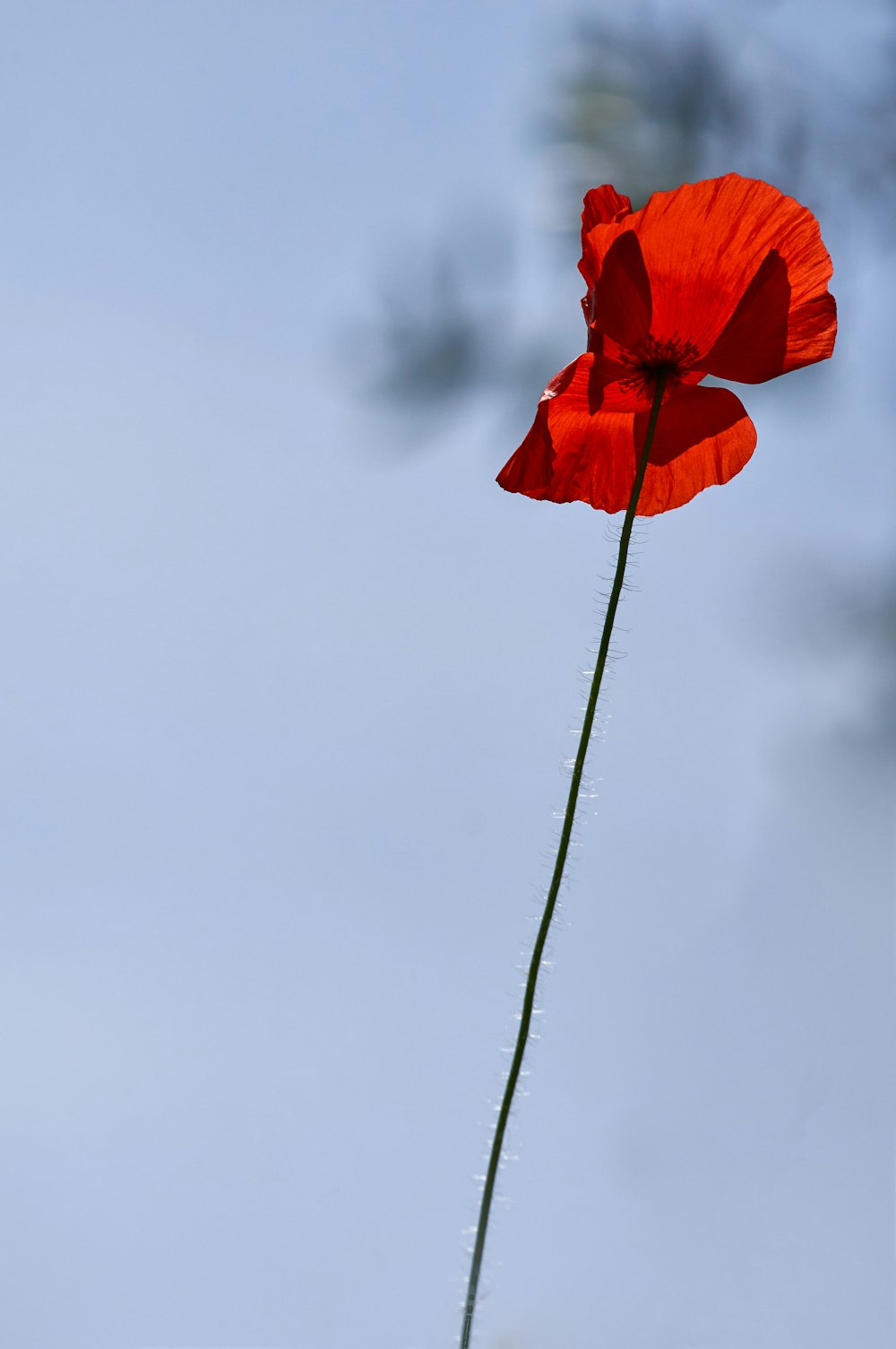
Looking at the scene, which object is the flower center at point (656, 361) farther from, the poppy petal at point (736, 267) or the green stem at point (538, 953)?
the green stem at point (538, 953)

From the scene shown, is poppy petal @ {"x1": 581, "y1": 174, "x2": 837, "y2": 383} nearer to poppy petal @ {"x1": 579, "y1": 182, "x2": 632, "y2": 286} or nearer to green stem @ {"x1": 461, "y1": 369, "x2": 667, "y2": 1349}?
poppy petal @ {"x1": 579, "y1": 182, "x2": 632, "y2": 286}

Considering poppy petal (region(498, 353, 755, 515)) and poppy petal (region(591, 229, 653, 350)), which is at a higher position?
A: poppy petal (region(591, 229, 653, 350))

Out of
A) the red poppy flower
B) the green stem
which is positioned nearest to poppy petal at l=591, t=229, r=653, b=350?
the red poppy flower

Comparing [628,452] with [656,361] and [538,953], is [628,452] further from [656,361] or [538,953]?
[538,953]

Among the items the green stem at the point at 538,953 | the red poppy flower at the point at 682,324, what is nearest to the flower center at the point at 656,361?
the red poppy flower at the point at 682,324

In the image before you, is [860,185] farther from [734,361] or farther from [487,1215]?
[487,1215]

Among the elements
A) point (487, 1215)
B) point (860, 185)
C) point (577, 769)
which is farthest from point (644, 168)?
point (487, 1215)

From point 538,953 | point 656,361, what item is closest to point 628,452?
point 656,361
